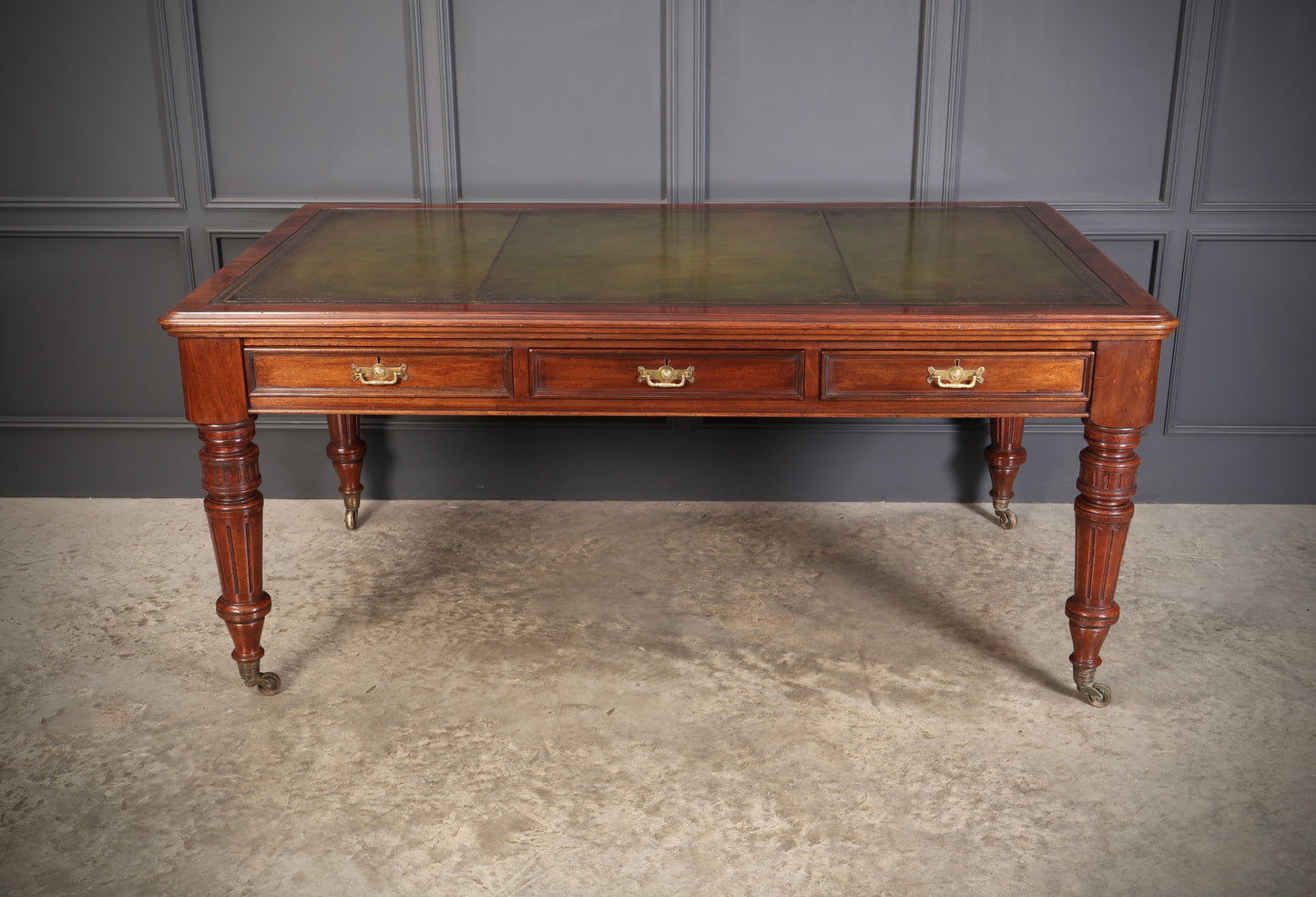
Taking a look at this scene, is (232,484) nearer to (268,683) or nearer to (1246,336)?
(268,683)

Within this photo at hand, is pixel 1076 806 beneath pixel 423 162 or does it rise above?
beneath

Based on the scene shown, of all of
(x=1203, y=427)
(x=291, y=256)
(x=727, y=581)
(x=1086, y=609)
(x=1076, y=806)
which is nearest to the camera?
(x=1076, y=806)

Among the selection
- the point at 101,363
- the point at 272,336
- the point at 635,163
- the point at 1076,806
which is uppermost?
the point at 635,163

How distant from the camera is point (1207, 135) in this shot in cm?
388

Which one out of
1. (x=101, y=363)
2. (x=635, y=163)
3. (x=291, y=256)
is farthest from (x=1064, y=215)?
(x=101, y=363)

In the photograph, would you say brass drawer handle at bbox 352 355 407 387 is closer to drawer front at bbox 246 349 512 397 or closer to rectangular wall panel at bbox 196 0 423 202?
drawer front at bbox 246 349 512 397

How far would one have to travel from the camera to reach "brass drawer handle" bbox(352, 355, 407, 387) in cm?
288

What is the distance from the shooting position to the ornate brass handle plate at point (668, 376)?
9.35 feet

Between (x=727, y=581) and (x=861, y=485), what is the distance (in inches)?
30.8

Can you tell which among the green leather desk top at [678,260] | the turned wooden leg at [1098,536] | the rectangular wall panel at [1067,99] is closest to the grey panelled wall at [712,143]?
the rectangular wall panel at [1067,99]

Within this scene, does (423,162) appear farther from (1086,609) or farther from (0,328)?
(1086,609)

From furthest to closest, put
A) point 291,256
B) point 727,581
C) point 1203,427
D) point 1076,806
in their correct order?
point 1203,427
point 727,581
point 291,256
point 1076,806

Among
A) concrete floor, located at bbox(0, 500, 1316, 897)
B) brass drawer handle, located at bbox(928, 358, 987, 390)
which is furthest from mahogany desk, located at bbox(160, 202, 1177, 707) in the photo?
concrete floor, located at bbox(0, 500, 1316, 897)

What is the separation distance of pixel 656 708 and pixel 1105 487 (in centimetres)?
124
